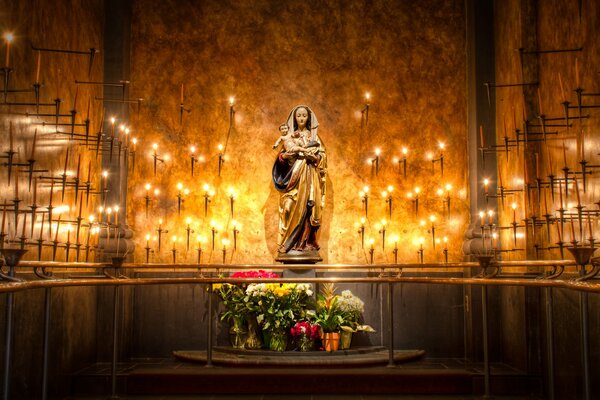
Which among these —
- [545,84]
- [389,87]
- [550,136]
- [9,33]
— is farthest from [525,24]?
[9,33]

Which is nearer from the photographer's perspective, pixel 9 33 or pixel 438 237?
pixel 9 33

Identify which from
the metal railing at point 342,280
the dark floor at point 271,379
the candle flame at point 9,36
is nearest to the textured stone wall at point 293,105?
the metal railing at point 342,280

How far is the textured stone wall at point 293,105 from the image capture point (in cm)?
1203

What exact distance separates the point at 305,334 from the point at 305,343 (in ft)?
0.41

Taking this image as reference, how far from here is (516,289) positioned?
32.3 ft

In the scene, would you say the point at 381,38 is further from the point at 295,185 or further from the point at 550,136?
the point at 550,136

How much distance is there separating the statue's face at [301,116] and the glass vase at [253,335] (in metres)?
3.17

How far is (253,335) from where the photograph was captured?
10.4m

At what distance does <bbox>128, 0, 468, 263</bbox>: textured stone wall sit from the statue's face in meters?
0.96

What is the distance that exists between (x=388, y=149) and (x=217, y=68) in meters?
3.22

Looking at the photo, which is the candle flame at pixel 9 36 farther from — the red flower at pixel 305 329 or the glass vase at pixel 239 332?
the red flower at pixel 305 329

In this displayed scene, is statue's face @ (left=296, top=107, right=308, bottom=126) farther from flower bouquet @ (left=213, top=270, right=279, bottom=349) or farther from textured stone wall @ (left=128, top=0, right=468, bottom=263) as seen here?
flower bouquet @ (left=213, top=270, right=279, bottom=349)

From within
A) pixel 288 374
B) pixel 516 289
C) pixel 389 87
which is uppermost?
pixel 389 87

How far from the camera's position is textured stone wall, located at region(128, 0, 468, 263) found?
12031 millimetres
